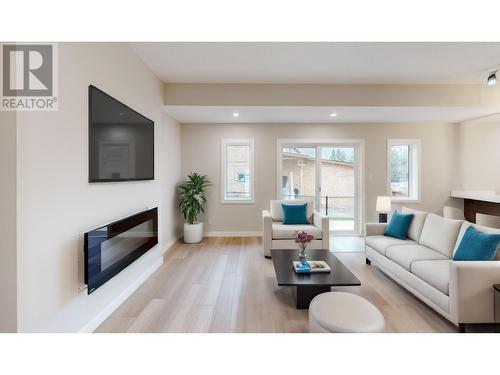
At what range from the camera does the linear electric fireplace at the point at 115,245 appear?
198 centimetres

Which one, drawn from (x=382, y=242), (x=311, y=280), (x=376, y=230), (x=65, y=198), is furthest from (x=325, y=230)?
(x=65, y=198)

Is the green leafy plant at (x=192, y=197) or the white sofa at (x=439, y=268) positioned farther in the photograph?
the green leafy plant at (x=192, y=197)

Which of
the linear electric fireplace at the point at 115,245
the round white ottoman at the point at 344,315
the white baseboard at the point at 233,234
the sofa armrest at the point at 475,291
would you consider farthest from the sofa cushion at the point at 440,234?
the linear electric fireplace at the point at 115,245

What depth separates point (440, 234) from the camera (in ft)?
9.62

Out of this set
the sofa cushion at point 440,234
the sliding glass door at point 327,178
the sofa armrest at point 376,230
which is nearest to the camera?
the sofa cushion at point 440,234

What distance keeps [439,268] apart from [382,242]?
1.02 m

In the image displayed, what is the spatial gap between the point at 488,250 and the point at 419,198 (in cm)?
373

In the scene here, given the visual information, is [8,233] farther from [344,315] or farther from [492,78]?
[492,78]

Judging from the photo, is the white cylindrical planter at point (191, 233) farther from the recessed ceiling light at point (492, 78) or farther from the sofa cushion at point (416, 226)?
the recessed ceiling light at point (492, 78)

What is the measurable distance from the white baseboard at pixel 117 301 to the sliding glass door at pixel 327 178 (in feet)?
10.4

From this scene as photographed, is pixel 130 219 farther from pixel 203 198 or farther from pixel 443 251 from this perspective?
pixel 443 251

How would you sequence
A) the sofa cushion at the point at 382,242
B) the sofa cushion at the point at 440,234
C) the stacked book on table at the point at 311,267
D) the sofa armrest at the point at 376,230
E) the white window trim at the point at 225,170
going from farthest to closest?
the white window trim at the point at 225,170
the sofa armrest at the point at 376,230
the sofa cushion at the point at 382,242
the sofa cushion at the point at 440,234
the stacked book on table at the point at 311,267

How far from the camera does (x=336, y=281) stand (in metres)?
2.39

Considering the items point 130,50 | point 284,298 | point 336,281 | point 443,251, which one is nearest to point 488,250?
point 443,251
